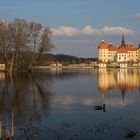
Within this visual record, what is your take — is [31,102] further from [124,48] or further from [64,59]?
[64,59]

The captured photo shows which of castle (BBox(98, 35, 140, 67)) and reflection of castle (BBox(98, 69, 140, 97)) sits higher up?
A: castle (BBox(98, 35, 140, 67))

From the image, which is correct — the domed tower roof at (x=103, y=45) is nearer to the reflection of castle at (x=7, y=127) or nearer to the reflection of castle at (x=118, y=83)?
the reflection of castle at (x=118, y=83)

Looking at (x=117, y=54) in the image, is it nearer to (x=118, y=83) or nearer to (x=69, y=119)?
(x=118, y=83)

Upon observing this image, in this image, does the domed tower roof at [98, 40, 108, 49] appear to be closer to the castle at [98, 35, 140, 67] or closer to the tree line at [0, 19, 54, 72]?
the castle at [98, 35, 140, 67]

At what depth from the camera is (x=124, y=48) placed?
138750mm

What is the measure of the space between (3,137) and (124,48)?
5123 inches

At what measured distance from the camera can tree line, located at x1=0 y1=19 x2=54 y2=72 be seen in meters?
63.6

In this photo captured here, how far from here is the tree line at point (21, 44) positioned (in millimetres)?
63625

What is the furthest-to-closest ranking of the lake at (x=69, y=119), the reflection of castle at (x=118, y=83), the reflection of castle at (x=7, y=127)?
the reflection of castle at (x=118, y=83) → the lake at (x=69, y=119) → the reflection of castle at (x=7, y=127)

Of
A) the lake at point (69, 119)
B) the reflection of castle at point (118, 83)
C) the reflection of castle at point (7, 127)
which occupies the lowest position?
the reflection of castle at point (118, 83)

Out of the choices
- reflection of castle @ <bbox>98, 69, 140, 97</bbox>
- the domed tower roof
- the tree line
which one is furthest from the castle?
reflection of castle @ <bbox>98, 69, 140, 97</bbox>

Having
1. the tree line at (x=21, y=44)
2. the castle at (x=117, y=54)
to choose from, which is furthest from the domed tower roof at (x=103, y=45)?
the tree line at (x=21, y=44)

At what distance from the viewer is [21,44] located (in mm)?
64438

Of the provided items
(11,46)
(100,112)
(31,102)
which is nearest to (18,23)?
(11,46)
